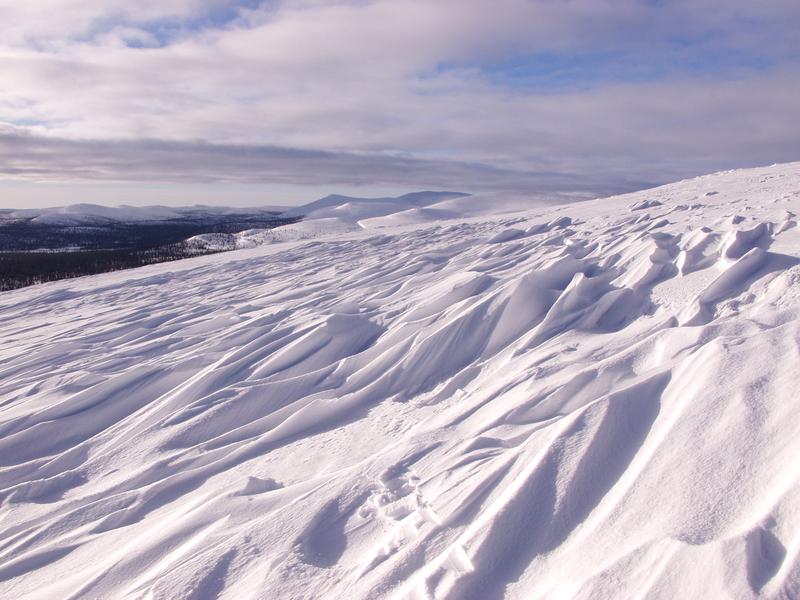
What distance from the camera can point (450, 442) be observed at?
3506mm

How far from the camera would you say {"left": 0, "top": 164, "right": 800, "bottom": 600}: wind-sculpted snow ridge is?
229cm

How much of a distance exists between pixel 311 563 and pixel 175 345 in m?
5.23

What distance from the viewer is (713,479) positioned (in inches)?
92.7

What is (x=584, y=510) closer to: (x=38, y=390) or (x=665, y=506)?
(x=665, y=506)

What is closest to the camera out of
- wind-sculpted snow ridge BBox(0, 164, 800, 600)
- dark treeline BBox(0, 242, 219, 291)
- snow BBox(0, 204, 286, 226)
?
wind-sculpted snow ridge BBox(0, 164, 800, 600)

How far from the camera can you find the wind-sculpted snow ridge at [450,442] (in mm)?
2285

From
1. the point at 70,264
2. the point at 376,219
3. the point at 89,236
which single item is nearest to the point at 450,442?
the point at 376,219

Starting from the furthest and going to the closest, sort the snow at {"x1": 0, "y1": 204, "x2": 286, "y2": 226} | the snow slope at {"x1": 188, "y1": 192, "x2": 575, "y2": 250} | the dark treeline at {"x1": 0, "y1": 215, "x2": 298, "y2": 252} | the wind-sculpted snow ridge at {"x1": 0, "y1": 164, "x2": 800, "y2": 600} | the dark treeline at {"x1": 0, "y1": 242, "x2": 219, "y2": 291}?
the snow at {"x1": 0, "y1": 204, "x2": 286, "y2": 226}, the dark treeline at {"x1": 0, "y1": 215, "x2": 298, "y2": 252}, the dark treeline at {"x1": 0, "y1": 242, "x2": 219, "y2": 291}, the snow slope at {"x1": 188, "y1": 192, "x2": 575, "y2": 250}, the wind-sculpted snow ridge at {"x1": 0, "y1": 164, "x2": 800, "y2": 600}

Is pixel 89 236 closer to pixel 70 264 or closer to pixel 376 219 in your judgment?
pixel 70 264

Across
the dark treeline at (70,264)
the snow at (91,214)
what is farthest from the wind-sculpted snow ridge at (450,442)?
the snow at (91,214)

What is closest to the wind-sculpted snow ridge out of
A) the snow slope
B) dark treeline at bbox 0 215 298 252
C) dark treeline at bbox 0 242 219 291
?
the snow slope

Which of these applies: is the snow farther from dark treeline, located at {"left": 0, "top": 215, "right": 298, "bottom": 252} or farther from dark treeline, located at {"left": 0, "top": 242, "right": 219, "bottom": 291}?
dark treeline, located at {"left": 0, "top": 242, "right": 219, "bottom": 291}

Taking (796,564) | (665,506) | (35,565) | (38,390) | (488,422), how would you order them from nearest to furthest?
1. (796,564)
2. (665,506)
3. (35,565)
4. (488,422)
5. (38,390)

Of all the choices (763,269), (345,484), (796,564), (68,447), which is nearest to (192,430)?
(68,447)
